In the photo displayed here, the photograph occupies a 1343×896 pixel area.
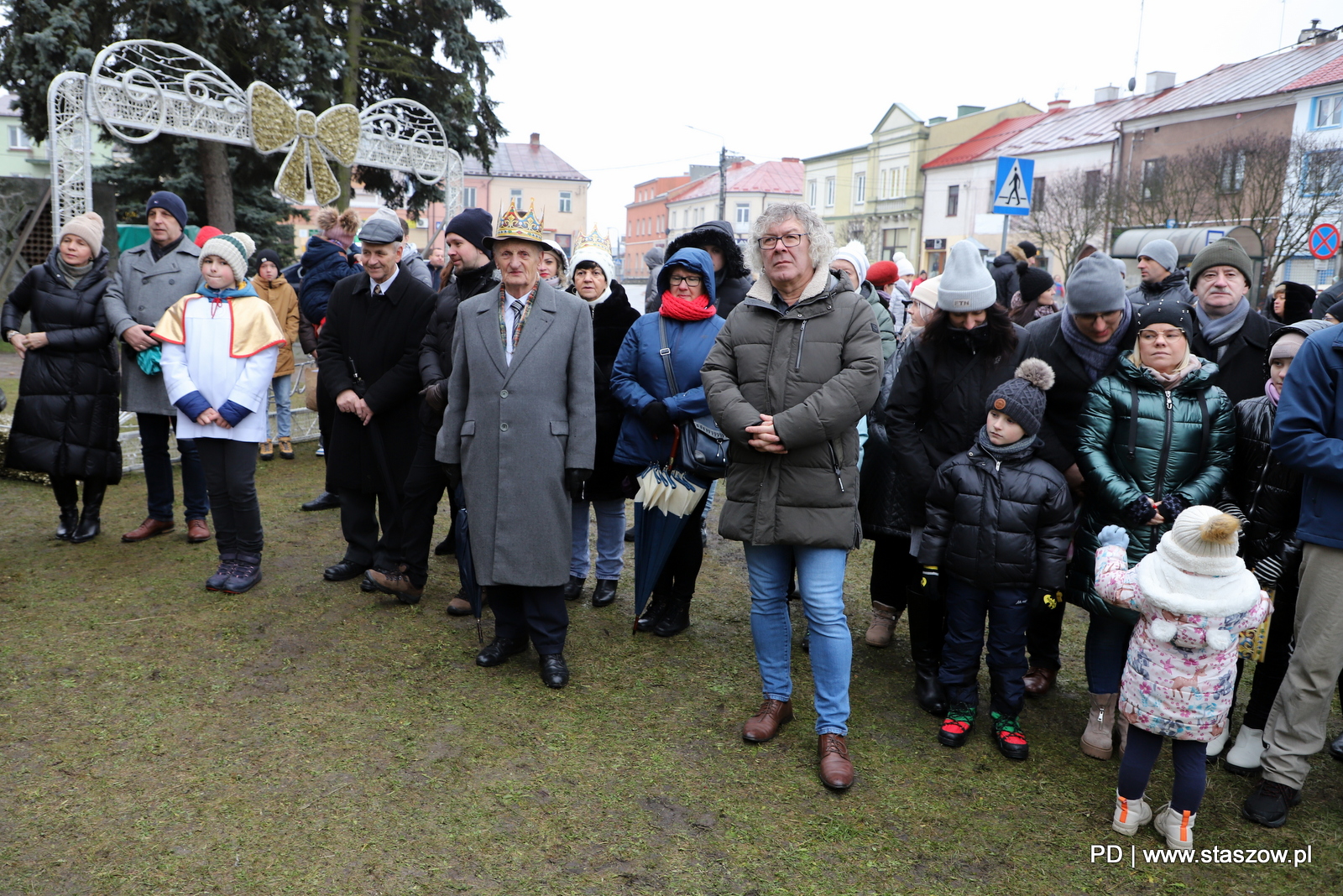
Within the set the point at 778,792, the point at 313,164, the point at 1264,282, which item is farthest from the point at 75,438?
the point at 1264,282

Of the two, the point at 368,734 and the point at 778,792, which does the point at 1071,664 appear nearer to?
the point at 778,792

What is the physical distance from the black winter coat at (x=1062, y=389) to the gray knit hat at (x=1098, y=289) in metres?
0.17

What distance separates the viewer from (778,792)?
3.40 metres

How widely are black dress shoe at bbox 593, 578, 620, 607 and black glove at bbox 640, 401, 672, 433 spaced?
1.19 metres

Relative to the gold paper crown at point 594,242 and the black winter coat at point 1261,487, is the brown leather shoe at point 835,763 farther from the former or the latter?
the gold paper crown at point 594,242

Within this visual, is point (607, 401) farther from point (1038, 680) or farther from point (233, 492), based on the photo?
point (1038, 680)

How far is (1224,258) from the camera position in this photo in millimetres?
4406

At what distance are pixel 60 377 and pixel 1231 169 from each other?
31.1m

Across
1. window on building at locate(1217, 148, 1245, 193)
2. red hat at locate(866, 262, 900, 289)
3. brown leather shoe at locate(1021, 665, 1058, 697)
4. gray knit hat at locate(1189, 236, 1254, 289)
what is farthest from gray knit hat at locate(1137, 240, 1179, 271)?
window on building at locate(1217, 148, 1245, 193)

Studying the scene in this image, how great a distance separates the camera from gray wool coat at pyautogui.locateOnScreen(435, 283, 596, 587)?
13.6ft

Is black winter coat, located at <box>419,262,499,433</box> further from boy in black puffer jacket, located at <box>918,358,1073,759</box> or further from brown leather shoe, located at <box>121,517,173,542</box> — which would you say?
boy in black puffer jacket, located at <box>918,358,1073,759</box>

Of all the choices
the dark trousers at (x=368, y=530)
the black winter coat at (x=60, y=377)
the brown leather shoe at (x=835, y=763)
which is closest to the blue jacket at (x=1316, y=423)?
the brown leather shoe at (x=835, y=763)

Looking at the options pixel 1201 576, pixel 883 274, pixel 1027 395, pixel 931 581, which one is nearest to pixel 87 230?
pixel 931 581

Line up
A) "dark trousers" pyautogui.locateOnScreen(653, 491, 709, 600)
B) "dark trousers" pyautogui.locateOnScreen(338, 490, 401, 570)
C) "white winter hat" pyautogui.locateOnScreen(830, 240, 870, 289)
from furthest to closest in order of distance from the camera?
"white winter hat" pyautogui.locateOnScreen(830, 240, 870, 289) → "dark trousers" pyautogui.locateOnScreen(338, 490, 401, 570) → "dark trousers" pyautogui.locateOnScreen(653, 491, 709, 600)
